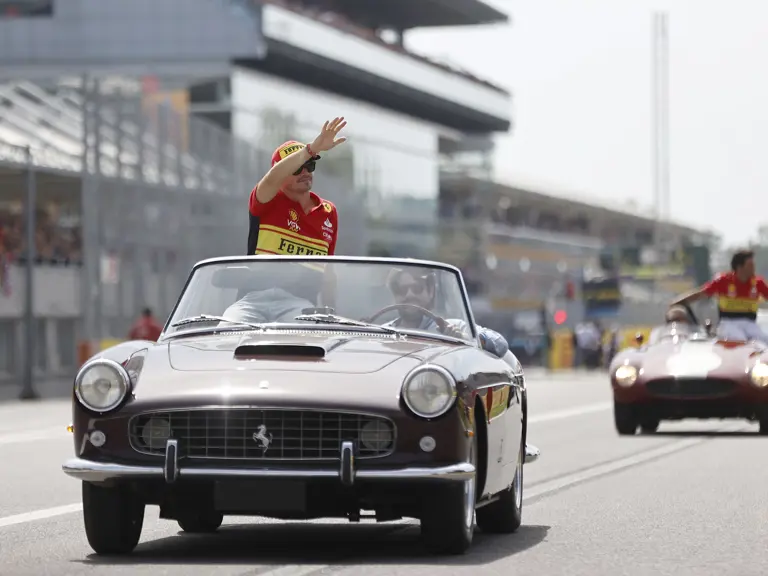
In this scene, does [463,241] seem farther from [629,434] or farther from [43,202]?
[629,434]

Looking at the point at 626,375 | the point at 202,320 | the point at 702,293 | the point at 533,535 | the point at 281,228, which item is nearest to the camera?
the point at 202,320

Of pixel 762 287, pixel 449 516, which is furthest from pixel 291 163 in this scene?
pixel 762 287

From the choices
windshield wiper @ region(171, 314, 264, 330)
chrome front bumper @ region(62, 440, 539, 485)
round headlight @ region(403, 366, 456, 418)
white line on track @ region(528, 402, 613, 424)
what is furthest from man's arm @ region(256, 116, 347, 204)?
white line on track @ region(528, 402, 613, 424)

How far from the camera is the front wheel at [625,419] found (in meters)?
20.8

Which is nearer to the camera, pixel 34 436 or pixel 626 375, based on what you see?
pixel 626 375

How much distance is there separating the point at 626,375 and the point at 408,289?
11115 mm

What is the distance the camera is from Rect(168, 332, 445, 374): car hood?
8.55 meters

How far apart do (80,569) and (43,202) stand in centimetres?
3582

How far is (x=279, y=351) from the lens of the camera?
8734 mm

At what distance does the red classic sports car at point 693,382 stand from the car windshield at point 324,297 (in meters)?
10.4

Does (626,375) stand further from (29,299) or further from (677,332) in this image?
(29,299)

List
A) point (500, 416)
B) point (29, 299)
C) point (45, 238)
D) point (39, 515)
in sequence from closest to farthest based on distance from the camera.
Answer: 1. point (500, 416)
2. point (39, 515)
3. point (29, 299)
4. point (45, 238)

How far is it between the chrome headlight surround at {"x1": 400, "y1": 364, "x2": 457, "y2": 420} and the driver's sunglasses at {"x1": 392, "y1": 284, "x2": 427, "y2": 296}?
1216 mm

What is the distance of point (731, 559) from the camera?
866cm
